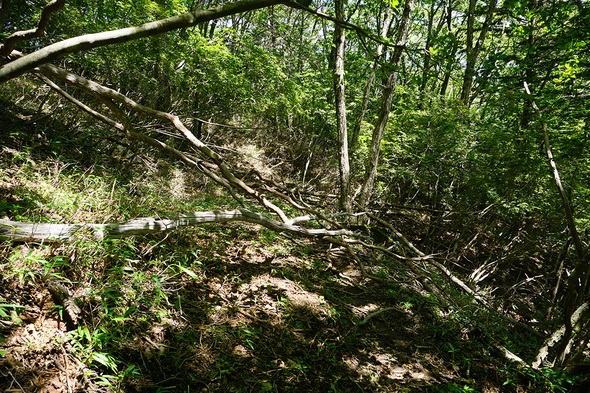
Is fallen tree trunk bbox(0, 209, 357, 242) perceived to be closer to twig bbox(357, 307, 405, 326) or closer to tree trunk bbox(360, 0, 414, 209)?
twig bbox(357, 307, 405, 326)

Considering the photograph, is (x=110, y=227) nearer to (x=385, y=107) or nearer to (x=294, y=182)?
(x=385, y=107)

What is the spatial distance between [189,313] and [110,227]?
101 cm

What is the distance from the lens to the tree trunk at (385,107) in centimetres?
488

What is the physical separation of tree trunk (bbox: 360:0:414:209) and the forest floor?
1.92 meters

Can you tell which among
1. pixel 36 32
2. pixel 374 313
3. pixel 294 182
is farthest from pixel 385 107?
pixel 36 32

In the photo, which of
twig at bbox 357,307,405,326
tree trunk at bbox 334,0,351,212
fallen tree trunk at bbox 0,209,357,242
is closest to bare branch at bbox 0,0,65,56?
fallen tree trunk at bbox 0,209,357,242

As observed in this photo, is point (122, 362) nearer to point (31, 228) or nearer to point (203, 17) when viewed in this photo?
point (31, 228)

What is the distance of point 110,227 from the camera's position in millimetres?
2270

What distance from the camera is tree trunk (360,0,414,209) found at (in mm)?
4883

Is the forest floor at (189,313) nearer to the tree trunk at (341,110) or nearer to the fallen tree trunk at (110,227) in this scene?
the fallen tree trunk at (110,227)

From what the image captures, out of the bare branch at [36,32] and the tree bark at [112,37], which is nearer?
the tree bark at [112,37]

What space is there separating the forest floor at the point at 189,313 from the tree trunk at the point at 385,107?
1.92 m

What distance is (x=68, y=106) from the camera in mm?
4371

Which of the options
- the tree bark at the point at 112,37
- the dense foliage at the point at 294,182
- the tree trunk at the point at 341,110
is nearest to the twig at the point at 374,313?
the dense foliage at the point at 294,182
